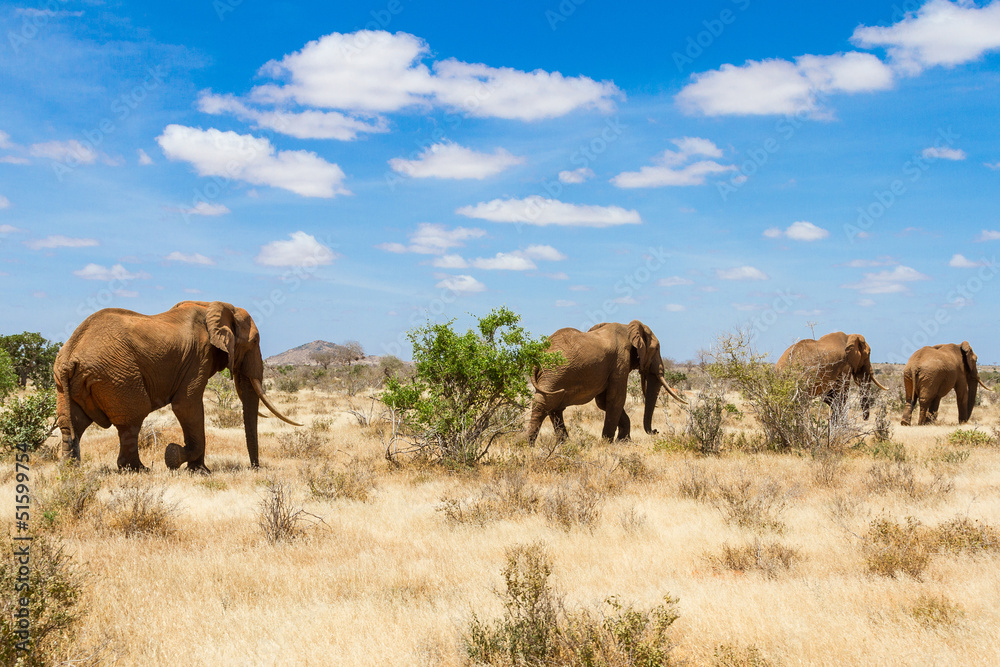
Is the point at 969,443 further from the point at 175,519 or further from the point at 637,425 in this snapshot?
the point at 175,519

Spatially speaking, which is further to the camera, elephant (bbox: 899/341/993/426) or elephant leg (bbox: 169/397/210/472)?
elephant (bbox: 899/341/993/426)

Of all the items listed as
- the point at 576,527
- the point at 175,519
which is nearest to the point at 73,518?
the point at 175,519

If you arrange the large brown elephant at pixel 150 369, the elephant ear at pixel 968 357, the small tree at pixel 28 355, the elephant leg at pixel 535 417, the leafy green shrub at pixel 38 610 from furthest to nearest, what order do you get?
the small tree at pixel 28 355, the elephant ear at pixel 968 357, the elephant leg at pixel 535 417, the large brown elephant at pixel 150 369, the leafy green shrub at pixel 38 610

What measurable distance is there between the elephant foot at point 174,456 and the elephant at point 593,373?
727 centimetres

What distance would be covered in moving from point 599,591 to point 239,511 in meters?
5.60

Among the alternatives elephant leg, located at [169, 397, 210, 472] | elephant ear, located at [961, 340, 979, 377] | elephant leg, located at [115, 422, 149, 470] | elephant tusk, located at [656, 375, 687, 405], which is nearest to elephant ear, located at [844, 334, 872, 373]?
elephant ear, located at [961, 340, 979, 377]

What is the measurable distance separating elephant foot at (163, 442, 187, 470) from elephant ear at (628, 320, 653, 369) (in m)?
10.4

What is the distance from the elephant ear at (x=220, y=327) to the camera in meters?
12.8

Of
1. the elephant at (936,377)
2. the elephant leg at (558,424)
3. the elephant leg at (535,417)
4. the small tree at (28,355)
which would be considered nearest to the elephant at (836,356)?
the elephant at (936,377)

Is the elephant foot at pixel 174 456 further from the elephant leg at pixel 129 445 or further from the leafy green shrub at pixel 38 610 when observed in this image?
the leafy green shrub at pixel 38 610

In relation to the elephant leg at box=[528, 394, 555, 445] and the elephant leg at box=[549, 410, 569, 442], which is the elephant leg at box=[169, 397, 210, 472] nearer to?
the elephant leg at box=[528, 394, 555, 445]

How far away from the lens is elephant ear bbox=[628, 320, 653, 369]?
17391 millimetres

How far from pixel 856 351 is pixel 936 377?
2.51m

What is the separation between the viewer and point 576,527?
27.8 ft
